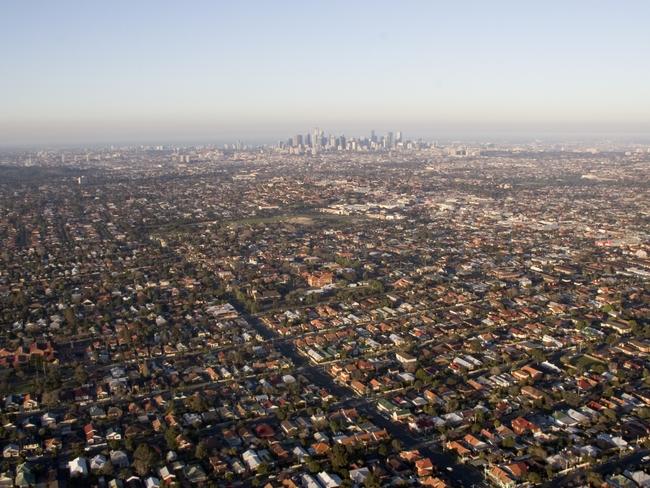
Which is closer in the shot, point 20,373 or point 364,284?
point 20,373

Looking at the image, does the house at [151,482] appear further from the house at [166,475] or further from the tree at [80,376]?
the tree at [80,376]

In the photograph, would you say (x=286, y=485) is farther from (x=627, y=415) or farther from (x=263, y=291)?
(x=263, y=291)

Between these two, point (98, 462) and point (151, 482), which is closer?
point (151, 482)

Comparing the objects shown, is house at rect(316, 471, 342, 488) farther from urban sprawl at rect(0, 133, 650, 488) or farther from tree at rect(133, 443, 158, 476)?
tree at rect(133, 443, 158, 476)

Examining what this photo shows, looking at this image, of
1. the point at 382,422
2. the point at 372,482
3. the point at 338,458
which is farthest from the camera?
the point at 382,422

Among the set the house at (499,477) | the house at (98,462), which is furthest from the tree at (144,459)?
the house at (499,477)

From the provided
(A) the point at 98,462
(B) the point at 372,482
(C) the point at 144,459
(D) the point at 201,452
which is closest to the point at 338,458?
(B) the point at 372,482

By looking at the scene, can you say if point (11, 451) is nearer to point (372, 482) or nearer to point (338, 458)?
point (338, 458)

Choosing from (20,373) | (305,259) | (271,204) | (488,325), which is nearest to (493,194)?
(271,204)

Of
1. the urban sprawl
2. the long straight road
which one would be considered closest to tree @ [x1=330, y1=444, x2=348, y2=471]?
the urban sprawl
